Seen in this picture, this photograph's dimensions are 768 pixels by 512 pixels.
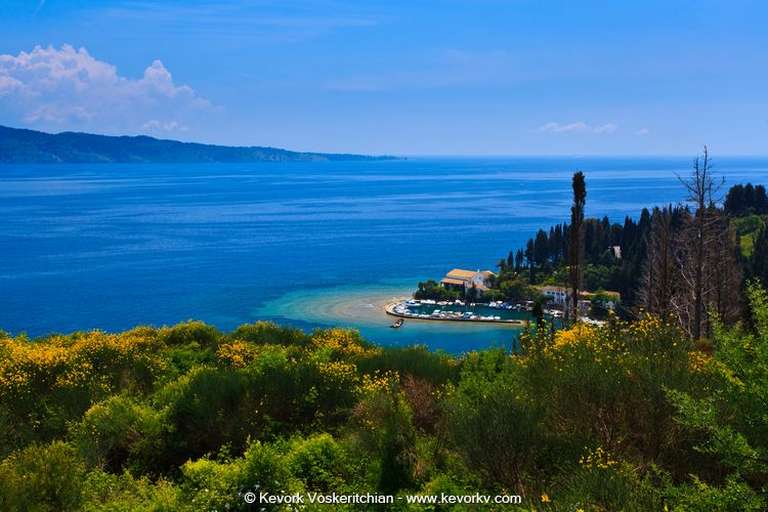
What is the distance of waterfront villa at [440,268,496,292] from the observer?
77.6 m

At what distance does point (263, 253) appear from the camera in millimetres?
98750

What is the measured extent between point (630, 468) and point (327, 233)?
11260cm

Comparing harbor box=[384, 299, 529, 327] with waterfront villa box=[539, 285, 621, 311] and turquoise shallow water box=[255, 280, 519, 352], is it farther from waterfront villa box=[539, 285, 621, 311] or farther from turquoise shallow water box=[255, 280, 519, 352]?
waterfront villa box=[539, 285, 621, 311]

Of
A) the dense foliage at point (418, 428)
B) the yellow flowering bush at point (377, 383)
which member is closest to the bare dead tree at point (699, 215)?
the dense foliage at point (418, 428)

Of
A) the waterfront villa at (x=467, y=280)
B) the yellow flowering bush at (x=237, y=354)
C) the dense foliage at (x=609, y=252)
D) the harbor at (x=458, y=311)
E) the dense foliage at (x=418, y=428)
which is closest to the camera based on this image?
the dense foliage at (x=418, y=428)

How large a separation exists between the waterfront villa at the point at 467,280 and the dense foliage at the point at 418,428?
2382 inches

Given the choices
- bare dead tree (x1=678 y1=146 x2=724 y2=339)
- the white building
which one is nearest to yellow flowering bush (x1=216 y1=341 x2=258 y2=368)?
bare dead tree (x1=678 y1=146 x2=724 y2=339)

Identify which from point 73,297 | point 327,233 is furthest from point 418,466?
point 327,233

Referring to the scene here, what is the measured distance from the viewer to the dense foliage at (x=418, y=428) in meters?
7.95

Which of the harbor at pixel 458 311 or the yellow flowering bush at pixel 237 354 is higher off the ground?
the yellow flowering bush at pixel 237 354

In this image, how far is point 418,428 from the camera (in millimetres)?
13094

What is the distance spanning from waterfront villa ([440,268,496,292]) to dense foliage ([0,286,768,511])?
60513 mm

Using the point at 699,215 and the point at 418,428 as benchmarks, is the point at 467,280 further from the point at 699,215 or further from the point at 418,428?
the point at 418,428

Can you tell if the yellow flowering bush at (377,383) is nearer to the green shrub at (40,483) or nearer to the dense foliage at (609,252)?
the green shrub at (40,483)
